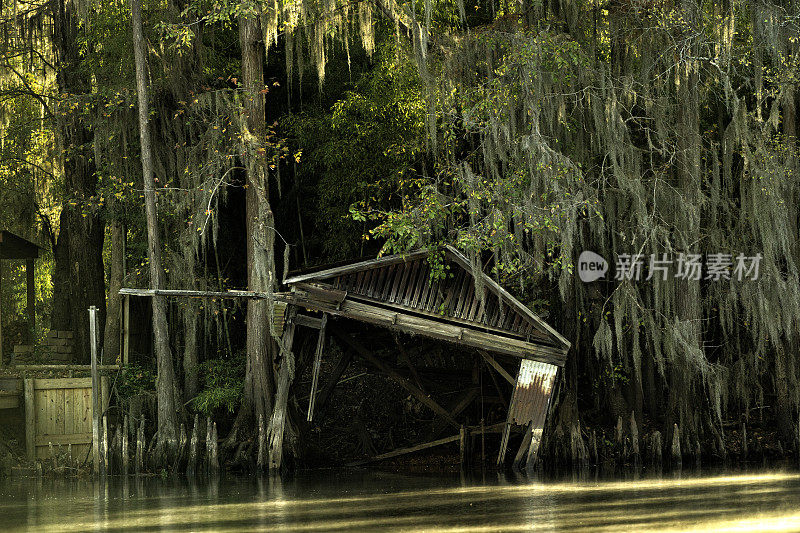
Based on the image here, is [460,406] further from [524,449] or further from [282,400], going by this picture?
[282,400]

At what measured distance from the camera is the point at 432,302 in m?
16.1

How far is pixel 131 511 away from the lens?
1191cm

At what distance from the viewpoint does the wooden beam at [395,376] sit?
694 inches

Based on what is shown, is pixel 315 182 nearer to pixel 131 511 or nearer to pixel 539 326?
pixel 539 326

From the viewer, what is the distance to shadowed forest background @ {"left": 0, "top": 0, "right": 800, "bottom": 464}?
16.6 m

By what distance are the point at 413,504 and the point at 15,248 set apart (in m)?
12.4

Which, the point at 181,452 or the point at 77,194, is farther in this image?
the point at 77,194

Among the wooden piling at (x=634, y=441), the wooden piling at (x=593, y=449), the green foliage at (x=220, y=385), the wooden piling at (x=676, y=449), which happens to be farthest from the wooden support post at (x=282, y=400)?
the wooden piling at (x=676, y=449)

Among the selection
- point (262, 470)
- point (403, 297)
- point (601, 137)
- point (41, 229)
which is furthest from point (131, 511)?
point (41, 229)

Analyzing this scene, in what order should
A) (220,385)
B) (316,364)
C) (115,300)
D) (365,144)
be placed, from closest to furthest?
(316,364), (220,385), (365,144), (115,300)

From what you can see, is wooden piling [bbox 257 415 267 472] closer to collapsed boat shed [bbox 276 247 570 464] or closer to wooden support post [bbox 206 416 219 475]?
wooden support post [bbox 206 416 219 475]

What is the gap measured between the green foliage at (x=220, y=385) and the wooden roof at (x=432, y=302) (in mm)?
3077

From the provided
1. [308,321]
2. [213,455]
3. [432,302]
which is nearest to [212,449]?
[213,455]

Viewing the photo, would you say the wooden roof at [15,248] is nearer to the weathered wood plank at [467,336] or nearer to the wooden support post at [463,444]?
the weathered wood plank at [467,336]
